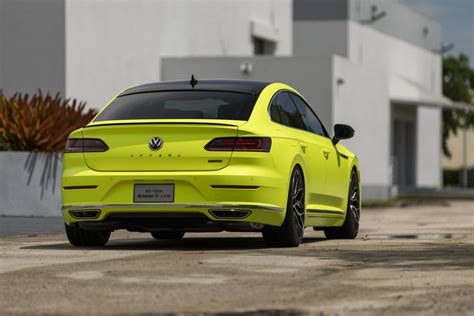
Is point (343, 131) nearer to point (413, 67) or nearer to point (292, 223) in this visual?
point (292, 223)

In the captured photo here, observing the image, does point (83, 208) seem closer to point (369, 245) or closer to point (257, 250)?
point (257, 250)

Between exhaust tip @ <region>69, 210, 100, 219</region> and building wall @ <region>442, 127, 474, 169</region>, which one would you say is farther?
building wall @ <region>442, 127, 474, 169</region>

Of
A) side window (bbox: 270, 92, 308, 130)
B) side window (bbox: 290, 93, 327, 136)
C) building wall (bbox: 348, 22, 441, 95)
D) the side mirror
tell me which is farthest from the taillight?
building wall (bbox: 348, 22, 441, 95)

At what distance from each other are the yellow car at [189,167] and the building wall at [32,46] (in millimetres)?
12148

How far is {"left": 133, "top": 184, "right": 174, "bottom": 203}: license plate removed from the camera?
38.4 feet

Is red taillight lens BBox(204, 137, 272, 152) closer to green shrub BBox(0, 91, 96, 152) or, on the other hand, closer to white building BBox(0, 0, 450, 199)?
green shrub BBox(0, 91, 96, 152)

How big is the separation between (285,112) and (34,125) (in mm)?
6934

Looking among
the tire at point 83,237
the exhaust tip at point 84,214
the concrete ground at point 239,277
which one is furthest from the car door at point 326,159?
the exhaust tip at point 84,214

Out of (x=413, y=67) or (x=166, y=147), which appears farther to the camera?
(x=413, y=67)

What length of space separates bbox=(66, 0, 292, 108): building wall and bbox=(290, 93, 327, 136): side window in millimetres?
11230

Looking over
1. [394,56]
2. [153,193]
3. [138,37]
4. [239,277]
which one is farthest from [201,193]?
[394,56]

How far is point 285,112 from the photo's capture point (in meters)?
13.0

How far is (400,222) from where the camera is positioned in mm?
20578

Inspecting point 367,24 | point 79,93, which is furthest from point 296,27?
point 79,93
